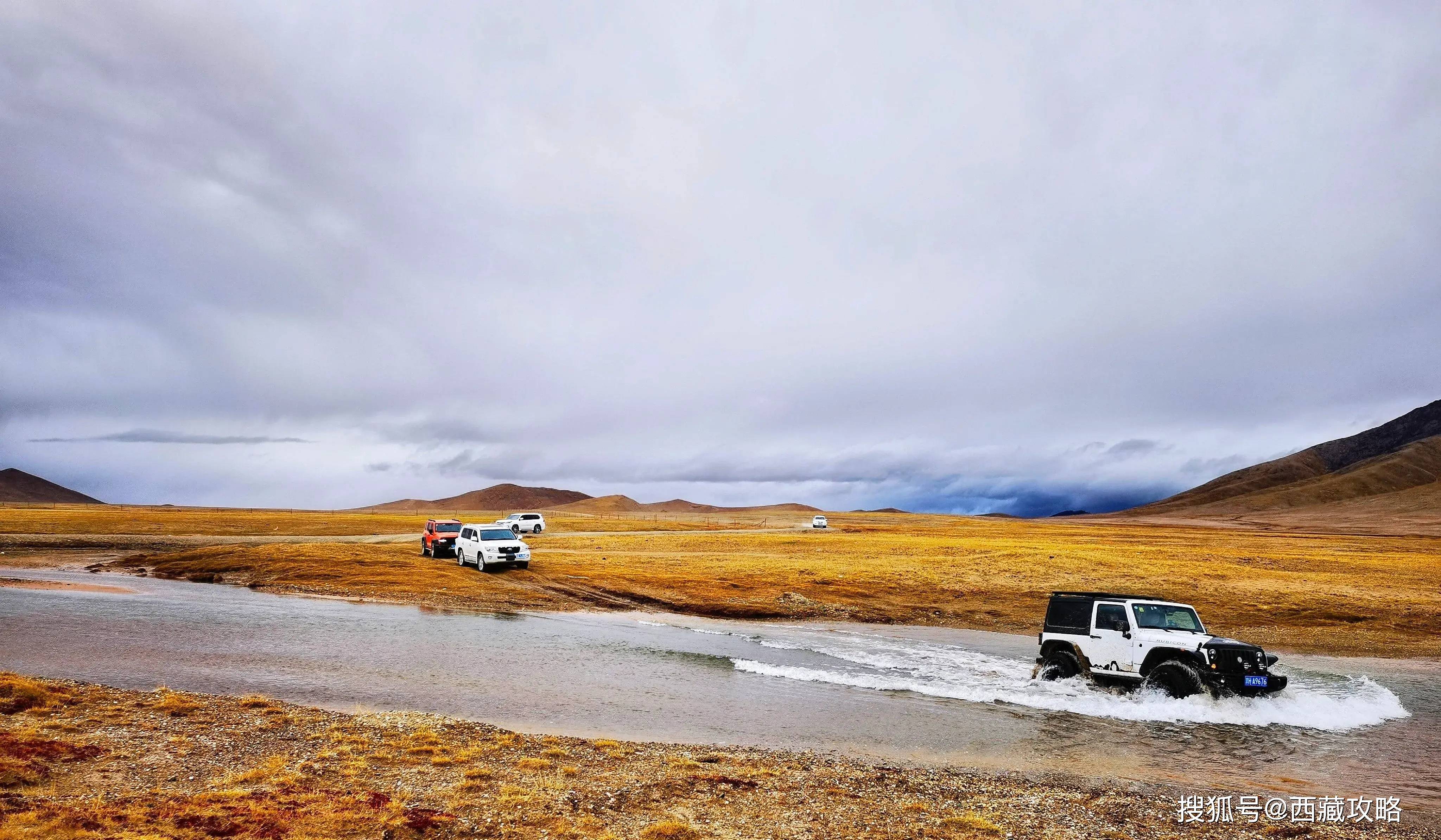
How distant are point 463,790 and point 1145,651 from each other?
15.3 metres

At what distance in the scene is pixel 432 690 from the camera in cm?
1783

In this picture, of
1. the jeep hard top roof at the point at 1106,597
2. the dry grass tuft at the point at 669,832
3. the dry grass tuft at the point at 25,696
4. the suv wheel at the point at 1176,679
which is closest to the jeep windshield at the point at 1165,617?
the jeep hard top roof at the point at 1106,597

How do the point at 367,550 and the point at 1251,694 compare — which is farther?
the point at 367,550

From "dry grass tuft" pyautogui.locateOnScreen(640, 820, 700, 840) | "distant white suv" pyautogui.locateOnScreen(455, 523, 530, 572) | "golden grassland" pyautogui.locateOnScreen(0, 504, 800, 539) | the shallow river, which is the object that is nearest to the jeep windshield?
the shallow river

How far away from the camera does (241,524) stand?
319 feet

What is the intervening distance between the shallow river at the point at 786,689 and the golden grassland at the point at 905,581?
18.1ft

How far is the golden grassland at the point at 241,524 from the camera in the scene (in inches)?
3014

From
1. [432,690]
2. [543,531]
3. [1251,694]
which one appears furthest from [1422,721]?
[543,531]

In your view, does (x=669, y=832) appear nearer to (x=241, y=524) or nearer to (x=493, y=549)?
(x=493, y=549)

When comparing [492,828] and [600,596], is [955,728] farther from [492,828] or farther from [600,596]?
[600,596]

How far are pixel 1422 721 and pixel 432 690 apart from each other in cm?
2219

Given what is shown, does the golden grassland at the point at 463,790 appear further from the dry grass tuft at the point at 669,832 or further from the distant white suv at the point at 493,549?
the distant white suv at the point at 493,549

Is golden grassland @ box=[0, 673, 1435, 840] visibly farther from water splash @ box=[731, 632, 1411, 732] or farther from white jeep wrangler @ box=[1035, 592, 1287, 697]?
white jeep wrangler @ box=[1035, 592, 1287, 697]

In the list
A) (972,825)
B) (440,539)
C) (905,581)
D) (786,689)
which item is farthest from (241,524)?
(972,825)
